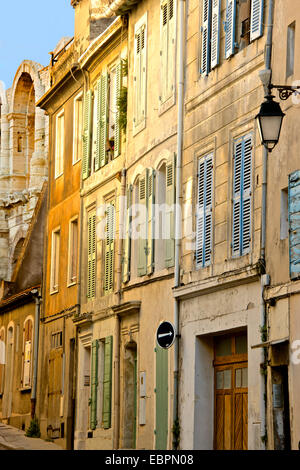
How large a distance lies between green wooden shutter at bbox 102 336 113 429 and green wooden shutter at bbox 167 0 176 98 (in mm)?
5575

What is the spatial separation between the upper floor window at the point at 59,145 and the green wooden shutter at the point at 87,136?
2.50 metres

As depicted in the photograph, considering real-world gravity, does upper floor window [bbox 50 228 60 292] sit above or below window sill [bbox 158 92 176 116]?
below

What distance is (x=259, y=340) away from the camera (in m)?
16.8

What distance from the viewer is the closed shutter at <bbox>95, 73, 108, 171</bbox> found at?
86.0 ft

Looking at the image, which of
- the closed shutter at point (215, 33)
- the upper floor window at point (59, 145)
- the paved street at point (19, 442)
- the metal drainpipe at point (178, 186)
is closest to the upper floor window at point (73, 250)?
the upper floor window at point (59, 145)

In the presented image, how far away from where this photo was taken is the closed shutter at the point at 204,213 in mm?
19312

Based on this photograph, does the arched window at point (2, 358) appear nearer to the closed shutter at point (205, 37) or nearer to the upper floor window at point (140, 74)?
the upper floor window at point (140, 74)

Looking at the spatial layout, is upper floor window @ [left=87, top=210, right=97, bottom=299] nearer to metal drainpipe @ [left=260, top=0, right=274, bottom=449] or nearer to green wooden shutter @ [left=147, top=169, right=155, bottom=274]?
green wooden shutter @ [left=147, top=169, right=155, bottom=274]

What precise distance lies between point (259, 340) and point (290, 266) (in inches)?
61.9

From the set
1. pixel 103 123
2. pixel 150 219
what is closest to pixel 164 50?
pixel 150 219

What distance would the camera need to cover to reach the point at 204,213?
19.5 meters

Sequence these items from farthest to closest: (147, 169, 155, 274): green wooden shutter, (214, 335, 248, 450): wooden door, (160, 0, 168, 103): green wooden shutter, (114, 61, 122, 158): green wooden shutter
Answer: (114, 61, 122, 158): green wooden shutter, (160, 0, 168, 103): green wooden shutter, (147, 169, 155, 274): green wooden shutter, (214, 335, 248, 450): wooden door

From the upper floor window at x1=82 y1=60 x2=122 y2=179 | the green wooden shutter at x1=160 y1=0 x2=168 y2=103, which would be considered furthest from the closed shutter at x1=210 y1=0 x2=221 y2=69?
the upper floor window at x1=82 y1=60 x2=122 y2=179

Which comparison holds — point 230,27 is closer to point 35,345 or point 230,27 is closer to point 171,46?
point 171,46
